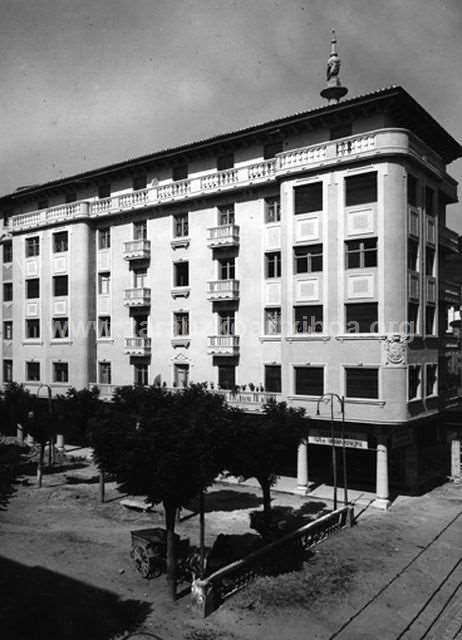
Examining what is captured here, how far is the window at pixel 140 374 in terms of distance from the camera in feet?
146

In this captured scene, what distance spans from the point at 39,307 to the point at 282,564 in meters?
36.9

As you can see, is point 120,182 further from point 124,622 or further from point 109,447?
point 124,622

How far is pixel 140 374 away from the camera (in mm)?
44812

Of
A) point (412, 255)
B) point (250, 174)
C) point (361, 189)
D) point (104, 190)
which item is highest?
point (104, 190)

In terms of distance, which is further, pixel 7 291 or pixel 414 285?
pixel 7 291

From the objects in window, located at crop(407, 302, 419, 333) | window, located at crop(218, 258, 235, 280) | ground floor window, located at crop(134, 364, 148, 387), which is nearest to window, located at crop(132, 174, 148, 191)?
window, located at crop(218, 258, 235, 280)

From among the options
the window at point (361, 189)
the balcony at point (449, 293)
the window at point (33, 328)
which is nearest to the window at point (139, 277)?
the window at point (33, 328)

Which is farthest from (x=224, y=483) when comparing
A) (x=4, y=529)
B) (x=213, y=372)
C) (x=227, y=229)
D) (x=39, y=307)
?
(x=39, y=307)

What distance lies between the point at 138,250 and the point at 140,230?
2.25 meters

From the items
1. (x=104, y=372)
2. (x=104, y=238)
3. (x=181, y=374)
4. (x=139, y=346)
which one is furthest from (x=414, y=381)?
(x=104, y=238)

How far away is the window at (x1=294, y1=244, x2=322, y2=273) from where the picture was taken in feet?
115

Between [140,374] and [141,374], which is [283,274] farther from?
[140,374]

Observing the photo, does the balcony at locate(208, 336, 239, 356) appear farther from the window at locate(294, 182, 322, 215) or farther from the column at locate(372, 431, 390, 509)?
the column at locate(372, 431, 390, 509)

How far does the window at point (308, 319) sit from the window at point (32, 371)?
92.3 feet
